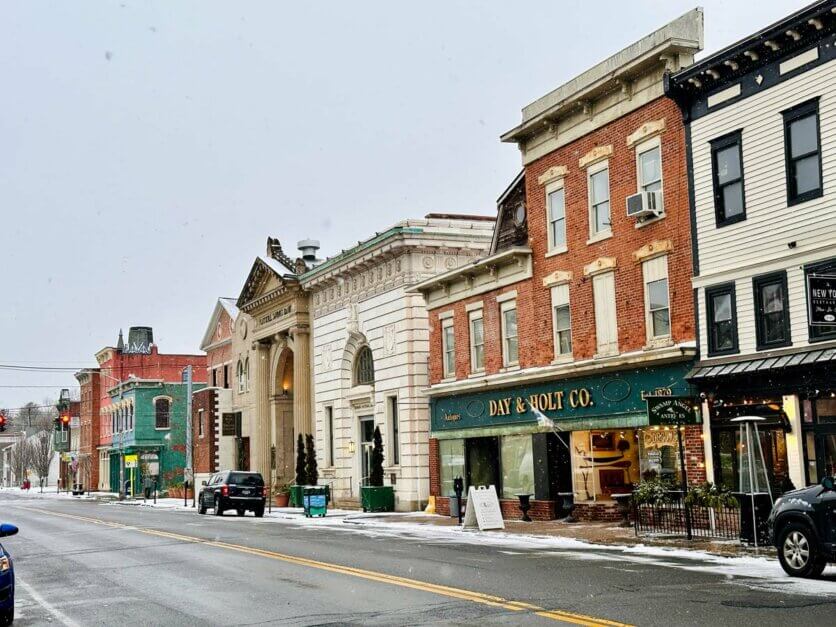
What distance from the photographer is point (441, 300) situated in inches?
1485

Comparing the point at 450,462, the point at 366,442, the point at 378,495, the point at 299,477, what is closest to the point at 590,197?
the point at 450,462

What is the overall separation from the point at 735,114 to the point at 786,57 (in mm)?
A: 1803

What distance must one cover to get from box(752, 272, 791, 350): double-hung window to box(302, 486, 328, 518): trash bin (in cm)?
2051

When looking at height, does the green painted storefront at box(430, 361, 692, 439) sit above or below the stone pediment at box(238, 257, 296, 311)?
below

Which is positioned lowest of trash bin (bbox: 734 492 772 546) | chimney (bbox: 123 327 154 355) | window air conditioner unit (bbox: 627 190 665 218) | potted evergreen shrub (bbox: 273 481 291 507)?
potted evergreen shrub (bbox: 273 481 291 507)

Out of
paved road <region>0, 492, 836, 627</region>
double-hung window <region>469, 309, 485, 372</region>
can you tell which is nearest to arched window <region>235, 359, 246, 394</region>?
double-hung window <region>469, 309, 485, 372</region>

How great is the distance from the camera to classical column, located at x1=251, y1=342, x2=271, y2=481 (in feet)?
184

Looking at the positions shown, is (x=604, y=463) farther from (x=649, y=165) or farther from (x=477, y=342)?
(x=649, y=165)

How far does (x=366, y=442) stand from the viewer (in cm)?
4478

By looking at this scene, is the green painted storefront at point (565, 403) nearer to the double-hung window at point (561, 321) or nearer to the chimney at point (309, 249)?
the double-hung window at point (561, 321)

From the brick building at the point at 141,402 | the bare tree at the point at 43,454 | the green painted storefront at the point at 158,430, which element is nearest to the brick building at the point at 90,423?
the brick building at the point at 141,402

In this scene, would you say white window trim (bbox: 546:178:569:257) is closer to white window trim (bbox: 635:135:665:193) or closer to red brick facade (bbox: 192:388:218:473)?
white window trim (bbox: 635:135:665:193)

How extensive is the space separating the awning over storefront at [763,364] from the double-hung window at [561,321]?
241 inches

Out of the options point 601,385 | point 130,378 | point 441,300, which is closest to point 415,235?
point 441,300
